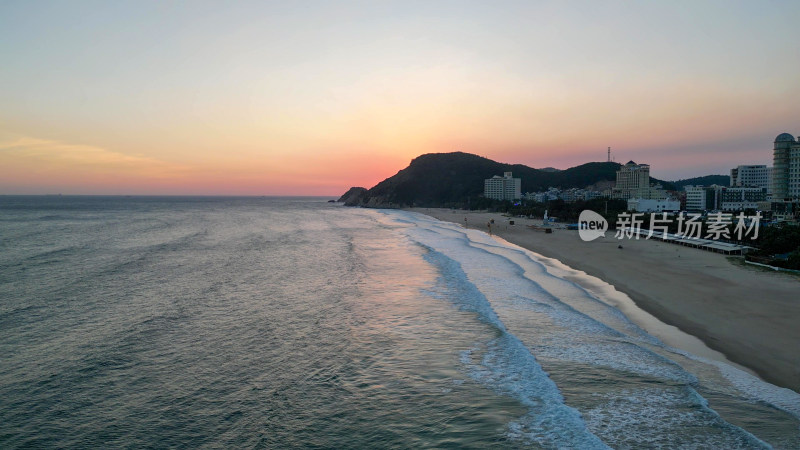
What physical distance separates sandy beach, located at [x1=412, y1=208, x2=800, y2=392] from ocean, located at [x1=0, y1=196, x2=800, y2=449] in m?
2.12

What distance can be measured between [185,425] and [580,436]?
9673 mm

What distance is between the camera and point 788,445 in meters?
9.12

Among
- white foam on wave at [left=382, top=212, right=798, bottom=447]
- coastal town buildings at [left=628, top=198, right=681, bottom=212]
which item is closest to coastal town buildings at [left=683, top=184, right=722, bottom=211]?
coastal town buildings at [left=628, top=198, right=681, bottom=212]

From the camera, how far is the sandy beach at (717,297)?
1466cm

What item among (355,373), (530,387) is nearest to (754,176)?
(530,387)

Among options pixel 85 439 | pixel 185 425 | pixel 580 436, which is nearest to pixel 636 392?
pixel 580 436

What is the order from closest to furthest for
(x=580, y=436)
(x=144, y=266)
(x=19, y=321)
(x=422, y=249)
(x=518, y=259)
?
(x=580, y=436), (x=19, y=321), (x=144, y=266), (x=518, y=259), (x=422, y=249)

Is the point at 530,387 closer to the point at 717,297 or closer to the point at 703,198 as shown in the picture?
the point at 717,297

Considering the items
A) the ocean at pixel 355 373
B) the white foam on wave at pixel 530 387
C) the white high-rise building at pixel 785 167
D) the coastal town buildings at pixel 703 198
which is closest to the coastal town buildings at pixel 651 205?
A: the white high-rise building at pixel 785 167

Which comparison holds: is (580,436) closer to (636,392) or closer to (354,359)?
(636,392)

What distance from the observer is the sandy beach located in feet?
48.1

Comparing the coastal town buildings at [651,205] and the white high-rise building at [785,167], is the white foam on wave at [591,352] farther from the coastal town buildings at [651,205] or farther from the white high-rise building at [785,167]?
the white high-rise building at [785,167]

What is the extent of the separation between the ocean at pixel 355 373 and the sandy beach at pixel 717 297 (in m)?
2.12

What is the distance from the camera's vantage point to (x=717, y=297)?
2267 cm
